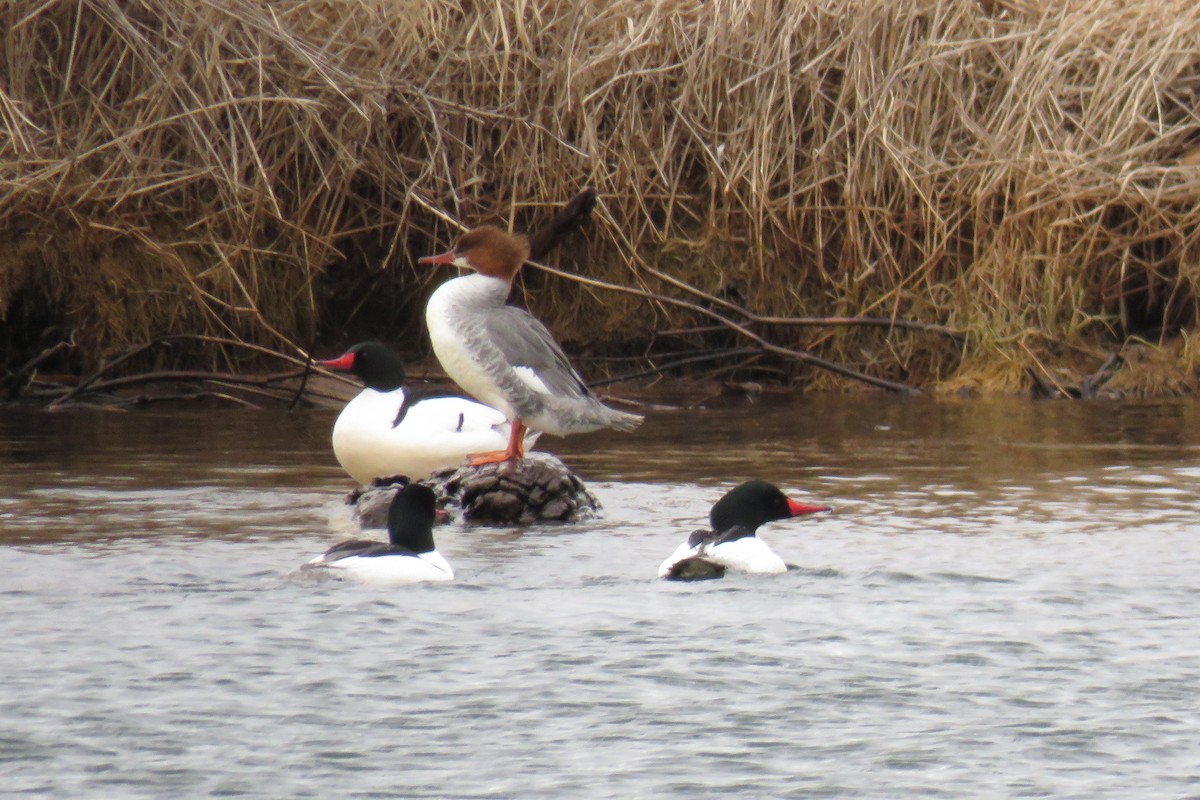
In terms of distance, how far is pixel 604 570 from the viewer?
5926mm

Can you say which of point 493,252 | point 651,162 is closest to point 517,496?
point 493,252

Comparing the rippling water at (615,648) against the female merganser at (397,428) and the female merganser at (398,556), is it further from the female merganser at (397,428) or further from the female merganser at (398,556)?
the female merganser at (397,428)

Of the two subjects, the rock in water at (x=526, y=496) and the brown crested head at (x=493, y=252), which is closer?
the rock in water at (x=526, y=496)

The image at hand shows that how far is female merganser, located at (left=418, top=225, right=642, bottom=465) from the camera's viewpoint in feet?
25.3

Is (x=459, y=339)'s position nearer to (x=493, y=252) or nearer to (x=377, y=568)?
(x=493, y=252)

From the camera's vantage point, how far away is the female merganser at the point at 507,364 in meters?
7.70

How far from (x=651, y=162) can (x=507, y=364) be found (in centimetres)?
503

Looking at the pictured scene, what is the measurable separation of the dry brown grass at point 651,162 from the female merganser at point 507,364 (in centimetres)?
394

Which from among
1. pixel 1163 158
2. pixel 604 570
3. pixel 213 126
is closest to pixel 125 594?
pixel 604 570

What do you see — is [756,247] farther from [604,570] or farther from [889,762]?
[889,762]

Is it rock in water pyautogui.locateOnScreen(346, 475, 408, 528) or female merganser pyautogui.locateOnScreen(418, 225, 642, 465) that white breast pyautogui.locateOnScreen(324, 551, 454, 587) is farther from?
female merganser pyautogui.locateOnScreen(418, 225, 642, 465)

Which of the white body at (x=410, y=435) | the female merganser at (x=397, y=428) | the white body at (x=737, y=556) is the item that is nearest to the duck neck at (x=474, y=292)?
the female merganser at (x=397, y=428)

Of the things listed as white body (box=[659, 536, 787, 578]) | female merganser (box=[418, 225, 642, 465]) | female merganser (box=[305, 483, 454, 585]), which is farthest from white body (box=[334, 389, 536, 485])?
white body (box=[659, 536, 787, 578])

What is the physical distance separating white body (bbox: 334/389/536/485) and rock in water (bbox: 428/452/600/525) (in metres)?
0.56
